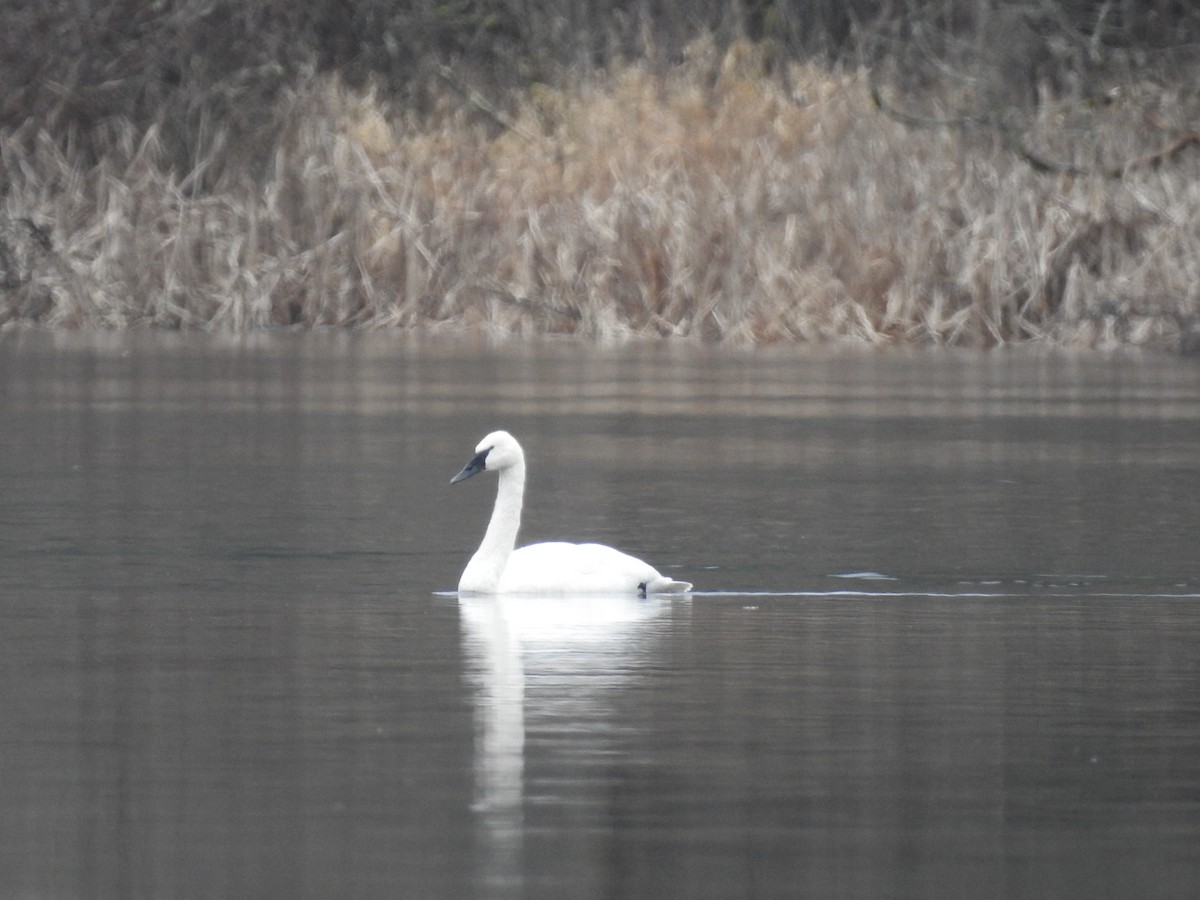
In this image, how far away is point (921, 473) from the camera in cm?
1550

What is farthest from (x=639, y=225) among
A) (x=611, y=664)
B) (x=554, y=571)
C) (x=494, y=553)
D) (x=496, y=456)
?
(x=611, y=664)

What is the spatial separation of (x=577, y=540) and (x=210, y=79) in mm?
19148

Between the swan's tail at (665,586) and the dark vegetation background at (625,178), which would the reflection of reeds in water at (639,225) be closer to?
the dark vegetation background at (625,178)

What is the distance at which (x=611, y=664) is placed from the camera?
27.9ft

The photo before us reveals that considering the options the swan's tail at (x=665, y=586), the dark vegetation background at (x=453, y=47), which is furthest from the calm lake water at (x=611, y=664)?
the dark vegetation background at (x=453, y=47)

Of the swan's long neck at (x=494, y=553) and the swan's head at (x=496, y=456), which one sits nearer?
the swan's long neck at (x=494, y=553)

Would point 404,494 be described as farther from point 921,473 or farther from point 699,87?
point 699,87

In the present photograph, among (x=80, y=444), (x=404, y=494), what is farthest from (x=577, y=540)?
(x=80, y=444)

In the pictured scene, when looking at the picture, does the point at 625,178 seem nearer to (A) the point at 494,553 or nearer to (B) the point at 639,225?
(B) the point at 639,225

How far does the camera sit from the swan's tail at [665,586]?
10398mm

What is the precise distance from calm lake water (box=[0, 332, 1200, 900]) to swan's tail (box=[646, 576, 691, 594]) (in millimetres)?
131

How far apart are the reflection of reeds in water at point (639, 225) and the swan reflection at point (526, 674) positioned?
1541 centimetres

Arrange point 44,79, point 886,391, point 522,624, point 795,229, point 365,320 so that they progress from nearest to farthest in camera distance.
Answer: point 522,624 → point 886,391 → point 795,229 → point 365,320 → point 44,79

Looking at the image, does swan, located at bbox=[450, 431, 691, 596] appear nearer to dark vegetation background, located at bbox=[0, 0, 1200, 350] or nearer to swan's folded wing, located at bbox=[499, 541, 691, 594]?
swan's folded wing, located at bbox=[499, 541, 691, 594]
